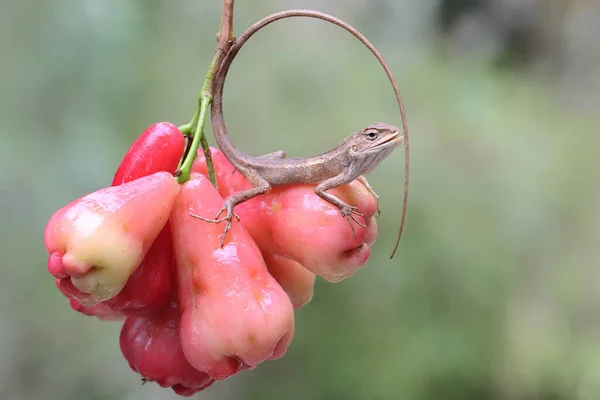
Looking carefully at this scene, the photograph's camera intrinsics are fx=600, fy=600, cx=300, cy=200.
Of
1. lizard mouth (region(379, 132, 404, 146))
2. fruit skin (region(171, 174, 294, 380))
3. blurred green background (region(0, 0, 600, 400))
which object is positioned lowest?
blurred green background (region(0, 0, 600, 400))

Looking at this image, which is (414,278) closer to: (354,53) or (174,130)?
(354,53)

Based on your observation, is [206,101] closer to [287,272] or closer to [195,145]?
[195,145]

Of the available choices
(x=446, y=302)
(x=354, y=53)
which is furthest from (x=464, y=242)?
(x=354, y=53)

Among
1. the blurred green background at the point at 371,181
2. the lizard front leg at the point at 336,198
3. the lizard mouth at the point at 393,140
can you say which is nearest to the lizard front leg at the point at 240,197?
the lizard front leg at the point at 336,198

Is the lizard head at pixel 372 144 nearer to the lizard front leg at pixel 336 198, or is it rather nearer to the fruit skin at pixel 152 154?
the lizard front leg at pixel 336 198

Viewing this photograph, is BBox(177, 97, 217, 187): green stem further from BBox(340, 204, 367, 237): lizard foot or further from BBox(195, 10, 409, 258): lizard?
BBox(340, 204, 367, 237): lizard foot

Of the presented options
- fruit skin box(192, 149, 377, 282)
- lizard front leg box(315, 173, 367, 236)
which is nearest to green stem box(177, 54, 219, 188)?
fruit skin box(192, 149, 377, 282)
